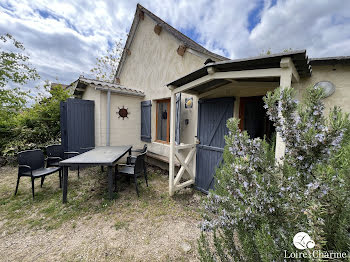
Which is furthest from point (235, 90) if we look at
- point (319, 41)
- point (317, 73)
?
point (319, 41)

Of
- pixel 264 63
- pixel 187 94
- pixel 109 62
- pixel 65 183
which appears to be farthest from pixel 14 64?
pixel 264 63

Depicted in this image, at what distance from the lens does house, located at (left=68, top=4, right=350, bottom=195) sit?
6.84ft

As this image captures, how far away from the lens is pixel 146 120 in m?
5.54

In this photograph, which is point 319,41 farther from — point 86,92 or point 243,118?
point 86,92

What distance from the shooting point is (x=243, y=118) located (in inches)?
131

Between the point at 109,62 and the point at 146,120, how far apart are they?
971 cm

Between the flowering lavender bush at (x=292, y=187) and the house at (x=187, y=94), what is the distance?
95cm

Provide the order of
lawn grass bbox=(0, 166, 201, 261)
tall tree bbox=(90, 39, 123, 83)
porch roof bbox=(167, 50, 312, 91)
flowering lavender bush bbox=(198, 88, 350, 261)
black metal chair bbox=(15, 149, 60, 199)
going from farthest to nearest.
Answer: tall tree bbox=(90, 39, 123, 83)
black metal chair bbox=(15, 149, 60, 199)
lawn grass bbox=(0, 166, 201, 261)
porch roof bbox=(167, 50, 312, 91)
flowering lavender bush bbox=(198, 88, 350, 261)

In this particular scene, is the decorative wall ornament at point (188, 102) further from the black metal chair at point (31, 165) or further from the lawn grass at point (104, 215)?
the black metal chair at point (31, 165)

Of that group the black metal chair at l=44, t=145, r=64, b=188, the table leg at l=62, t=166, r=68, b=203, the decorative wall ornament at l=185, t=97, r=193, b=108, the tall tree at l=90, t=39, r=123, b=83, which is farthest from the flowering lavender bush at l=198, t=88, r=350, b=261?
the tall tree at l=90, t=39, r=123, b=83

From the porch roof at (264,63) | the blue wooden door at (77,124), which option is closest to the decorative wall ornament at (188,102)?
the porch roof at (264,63)

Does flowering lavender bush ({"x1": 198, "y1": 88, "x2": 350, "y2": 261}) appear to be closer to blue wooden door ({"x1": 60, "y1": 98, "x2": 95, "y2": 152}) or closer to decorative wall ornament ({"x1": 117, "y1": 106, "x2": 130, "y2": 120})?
decorative wall ornament ({"x1": 117, "y1": 106, "x2": 130, "y2": 120})

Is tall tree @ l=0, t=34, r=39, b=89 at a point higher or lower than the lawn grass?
higher

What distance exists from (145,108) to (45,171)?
11.4ft
